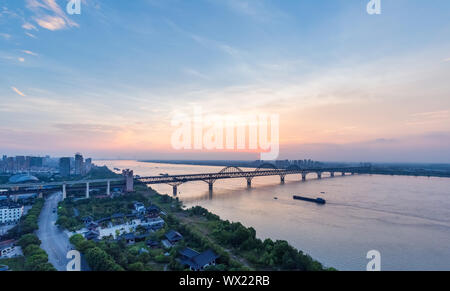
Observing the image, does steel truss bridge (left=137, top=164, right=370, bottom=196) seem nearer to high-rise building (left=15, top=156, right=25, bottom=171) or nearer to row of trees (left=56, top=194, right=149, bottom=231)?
row of trees (left=56, top=194, right=149, bottom=231)

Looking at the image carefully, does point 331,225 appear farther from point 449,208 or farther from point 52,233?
point 52,233

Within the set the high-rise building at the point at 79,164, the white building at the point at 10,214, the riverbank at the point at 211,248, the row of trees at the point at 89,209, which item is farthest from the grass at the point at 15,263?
the high-rise building at the point at 79,164

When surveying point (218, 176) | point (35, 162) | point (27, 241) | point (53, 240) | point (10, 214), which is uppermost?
point (35, 162)

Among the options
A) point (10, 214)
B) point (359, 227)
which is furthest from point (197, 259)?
point (10, 214)

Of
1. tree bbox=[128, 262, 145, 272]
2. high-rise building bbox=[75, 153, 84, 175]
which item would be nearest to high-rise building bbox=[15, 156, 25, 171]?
high-rise building bbox=[75, 153, 84, 175]

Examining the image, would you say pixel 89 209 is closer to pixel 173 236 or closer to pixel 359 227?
pixel 173 236

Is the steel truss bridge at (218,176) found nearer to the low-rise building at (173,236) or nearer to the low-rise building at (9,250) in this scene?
the low-rise building at (173,236)
